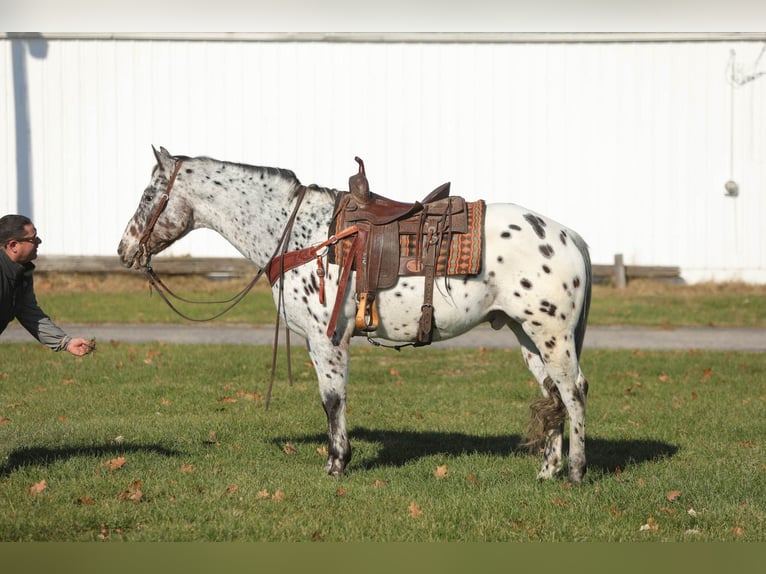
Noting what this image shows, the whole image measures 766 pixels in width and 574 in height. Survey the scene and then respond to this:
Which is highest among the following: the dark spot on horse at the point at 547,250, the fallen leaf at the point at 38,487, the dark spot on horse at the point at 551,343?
the dark spot on horse at the point at 547,250

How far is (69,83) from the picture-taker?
75.5 ft

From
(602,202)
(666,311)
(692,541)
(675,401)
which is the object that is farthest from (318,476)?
(602,202)

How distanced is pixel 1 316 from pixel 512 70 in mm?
17141

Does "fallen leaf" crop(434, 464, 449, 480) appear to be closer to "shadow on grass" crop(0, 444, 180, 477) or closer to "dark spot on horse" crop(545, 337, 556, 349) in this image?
"dark spot on horse" crop(545, 337, 556, 349)

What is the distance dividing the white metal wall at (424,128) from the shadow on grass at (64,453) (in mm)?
14329

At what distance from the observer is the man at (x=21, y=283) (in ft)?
24.7

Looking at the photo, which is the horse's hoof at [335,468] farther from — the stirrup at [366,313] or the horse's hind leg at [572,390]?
the horse's hind leg at [572,390]

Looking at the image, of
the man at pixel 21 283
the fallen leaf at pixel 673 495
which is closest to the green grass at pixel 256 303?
the man at pixel 21 283

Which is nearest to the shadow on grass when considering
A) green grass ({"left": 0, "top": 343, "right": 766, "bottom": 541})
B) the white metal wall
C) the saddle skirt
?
green grass ({"left": 0, "top": 343, "right": 766, "bottom": 541})

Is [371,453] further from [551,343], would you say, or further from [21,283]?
[21,283]

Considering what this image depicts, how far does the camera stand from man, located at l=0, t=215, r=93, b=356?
7531 mm

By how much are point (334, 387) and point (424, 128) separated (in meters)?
15.9

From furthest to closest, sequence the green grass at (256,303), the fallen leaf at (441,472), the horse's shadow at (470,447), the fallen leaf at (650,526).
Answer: the green grass at (256,303)
the horse's shadow at (470,447)
the fallen leaf at (441,472)
the fallen leaf at (650,526)

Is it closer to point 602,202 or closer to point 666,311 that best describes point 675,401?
point 666,311
